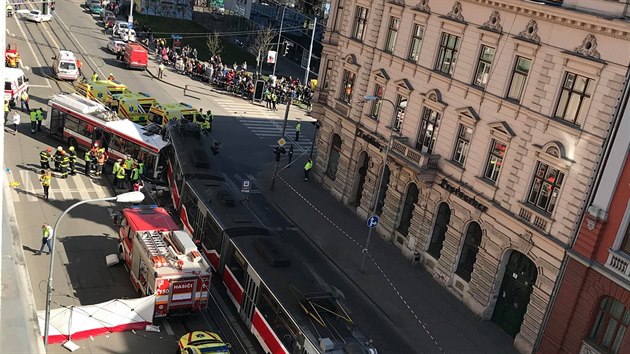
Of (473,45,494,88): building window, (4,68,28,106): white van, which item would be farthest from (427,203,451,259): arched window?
(4,68,28,106): white van

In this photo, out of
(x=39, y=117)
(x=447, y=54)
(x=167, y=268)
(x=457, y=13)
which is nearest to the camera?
(x=167, y=268)

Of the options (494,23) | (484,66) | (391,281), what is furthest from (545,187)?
(391,281)

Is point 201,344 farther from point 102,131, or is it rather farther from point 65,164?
point 102,131

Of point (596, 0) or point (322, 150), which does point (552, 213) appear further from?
point (322, 150)

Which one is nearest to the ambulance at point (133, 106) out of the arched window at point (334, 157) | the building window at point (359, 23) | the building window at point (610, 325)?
the arched window at point (334, 157)

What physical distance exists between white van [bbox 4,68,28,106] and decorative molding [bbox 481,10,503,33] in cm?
3162

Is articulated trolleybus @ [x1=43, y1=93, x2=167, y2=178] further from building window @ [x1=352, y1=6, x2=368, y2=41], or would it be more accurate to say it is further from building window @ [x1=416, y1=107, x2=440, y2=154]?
building window @ [x1=416, y1=107, x2=440, y2=154]

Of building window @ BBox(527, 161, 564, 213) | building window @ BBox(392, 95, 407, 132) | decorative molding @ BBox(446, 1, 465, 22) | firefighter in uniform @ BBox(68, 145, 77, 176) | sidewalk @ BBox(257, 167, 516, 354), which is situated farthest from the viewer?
firefighter in uniform @ BBox(68, 145, 77, 176)

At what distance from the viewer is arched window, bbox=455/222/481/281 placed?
102ft

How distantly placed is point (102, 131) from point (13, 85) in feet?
35.5

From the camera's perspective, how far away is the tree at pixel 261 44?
6806cm

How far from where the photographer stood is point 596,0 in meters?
25.0

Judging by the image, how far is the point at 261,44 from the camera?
7100cm

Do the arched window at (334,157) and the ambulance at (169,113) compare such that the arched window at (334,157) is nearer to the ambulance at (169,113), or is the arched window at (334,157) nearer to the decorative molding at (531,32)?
the ambulance at (169,113)
